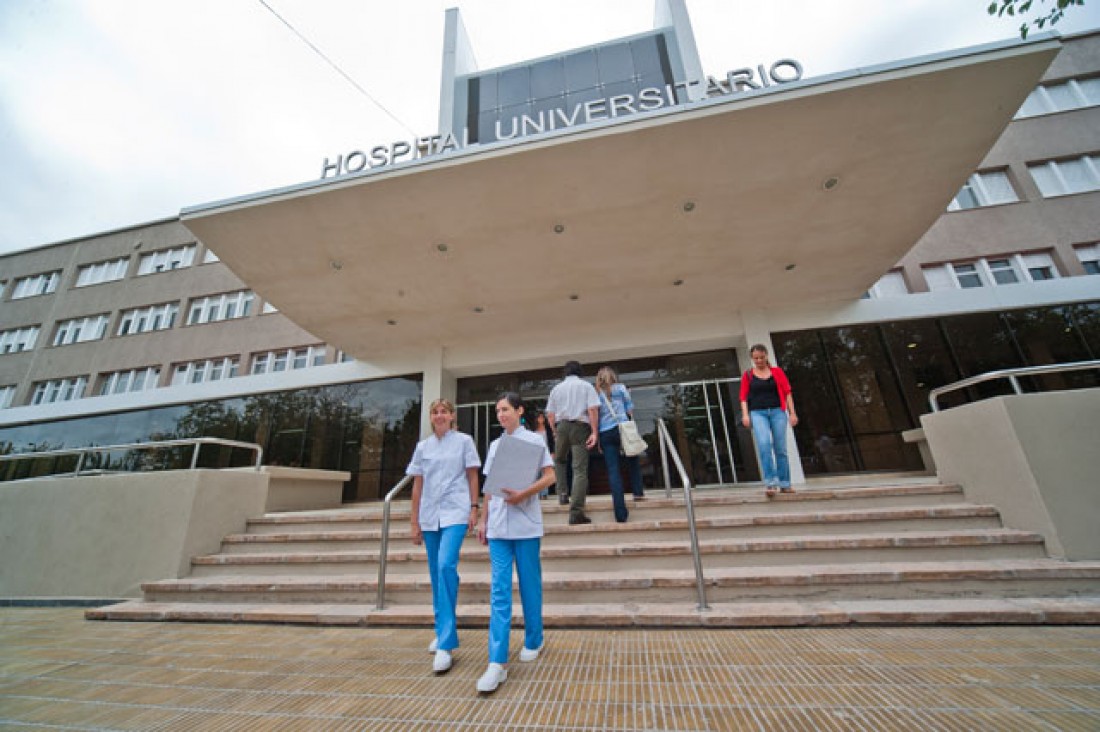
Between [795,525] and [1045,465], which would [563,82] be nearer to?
[795,525]

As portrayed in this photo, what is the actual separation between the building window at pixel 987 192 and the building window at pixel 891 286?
2.58 metres

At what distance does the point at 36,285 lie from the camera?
1897 centimetres

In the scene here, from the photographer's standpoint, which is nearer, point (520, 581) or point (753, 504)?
point (520, 581)

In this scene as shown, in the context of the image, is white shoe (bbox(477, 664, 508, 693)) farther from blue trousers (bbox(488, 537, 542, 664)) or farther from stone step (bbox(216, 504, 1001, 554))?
stone step (bbox(216, 504, 1001, 554))

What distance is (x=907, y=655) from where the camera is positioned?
2.38m

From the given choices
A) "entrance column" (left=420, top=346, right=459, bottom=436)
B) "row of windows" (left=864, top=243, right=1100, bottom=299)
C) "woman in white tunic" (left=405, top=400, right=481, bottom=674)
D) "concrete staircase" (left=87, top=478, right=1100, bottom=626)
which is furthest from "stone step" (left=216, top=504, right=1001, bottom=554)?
"row of windows" (left=864, top=243, right=1100, bottom=299)

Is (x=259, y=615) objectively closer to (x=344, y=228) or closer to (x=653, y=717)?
(x=653, y=717)

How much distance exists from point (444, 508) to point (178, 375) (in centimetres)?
1841

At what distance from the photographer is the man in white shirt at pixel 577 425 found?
174 inches

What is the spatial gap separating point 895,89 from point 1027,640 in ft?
18.2

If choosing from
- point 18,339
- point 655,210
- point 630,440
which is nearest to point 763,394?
point 630,440

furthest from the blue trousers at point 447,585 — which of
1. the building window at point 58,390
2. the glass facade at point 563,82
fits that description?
the building window at point 58,390

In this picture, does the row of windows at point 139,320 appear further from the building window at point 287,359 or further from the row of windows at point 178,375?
the building window at point 287,359

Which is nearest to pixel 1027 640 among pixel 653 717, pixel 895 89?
pixel 653 717
